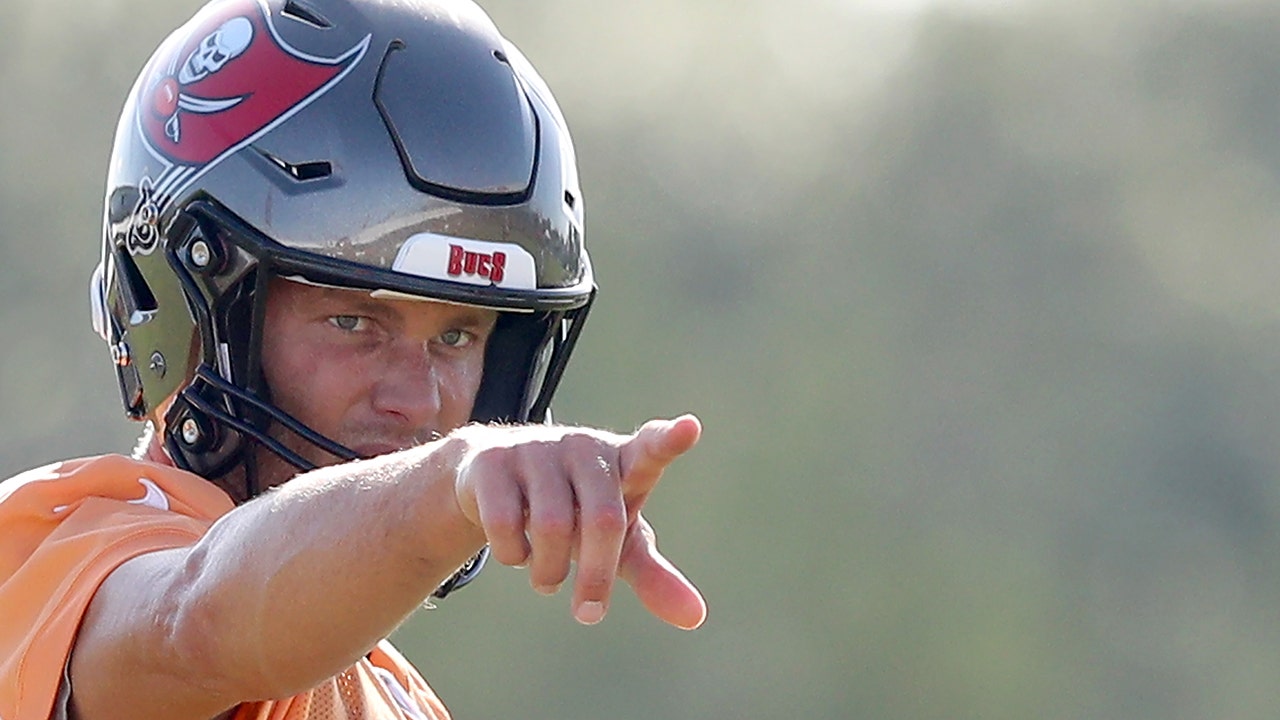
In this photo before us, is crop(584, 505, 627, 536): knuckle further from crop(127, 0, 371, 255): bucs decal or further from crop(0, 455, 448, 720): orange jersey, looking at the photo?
crop(127, 0, 371, 255): bucs decal

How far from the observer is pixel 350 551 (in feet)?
4.66

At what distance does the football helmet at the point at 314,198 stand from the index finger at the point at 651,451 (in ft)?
3.07

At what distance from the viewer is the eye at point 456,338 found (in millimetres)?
2264

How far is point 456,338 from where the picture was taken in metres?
2.28

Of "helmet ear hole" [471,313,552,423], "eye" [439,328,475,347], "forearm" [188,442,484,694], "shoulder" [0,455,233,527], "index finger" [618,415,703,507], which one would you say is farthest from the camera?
"helmet ear hole" [471,313,552,423]

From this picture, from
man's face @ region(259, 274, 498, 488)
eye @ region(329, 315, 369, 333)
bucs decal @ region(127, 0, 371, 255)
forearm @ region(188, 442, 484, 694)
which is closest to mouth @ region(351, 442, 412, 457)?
man's face @ region(259, 274, 498, 488)

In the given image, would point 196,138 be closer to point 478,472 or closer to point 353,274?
point 353,274

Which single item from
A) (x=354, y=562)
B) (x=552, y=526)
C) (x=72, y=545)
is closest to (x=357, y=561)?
(x=354, y=562)

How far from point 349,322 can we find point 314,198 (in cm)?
15

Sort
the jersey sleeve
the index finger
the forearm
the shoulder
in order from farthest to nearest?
the shoulder
the jersey sleeve
the forearm
the index finger

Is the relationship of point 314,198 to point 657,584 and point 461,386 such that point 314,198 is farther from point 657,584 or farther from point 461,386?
point 657,584

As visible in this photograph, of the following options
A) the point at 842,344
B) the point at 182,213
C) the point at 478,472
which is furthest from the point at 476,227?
the point at 842,344

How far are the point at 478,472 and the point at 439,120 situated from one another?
103 centimetres

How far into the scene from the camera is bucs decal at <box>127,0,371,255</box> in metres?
2.24
